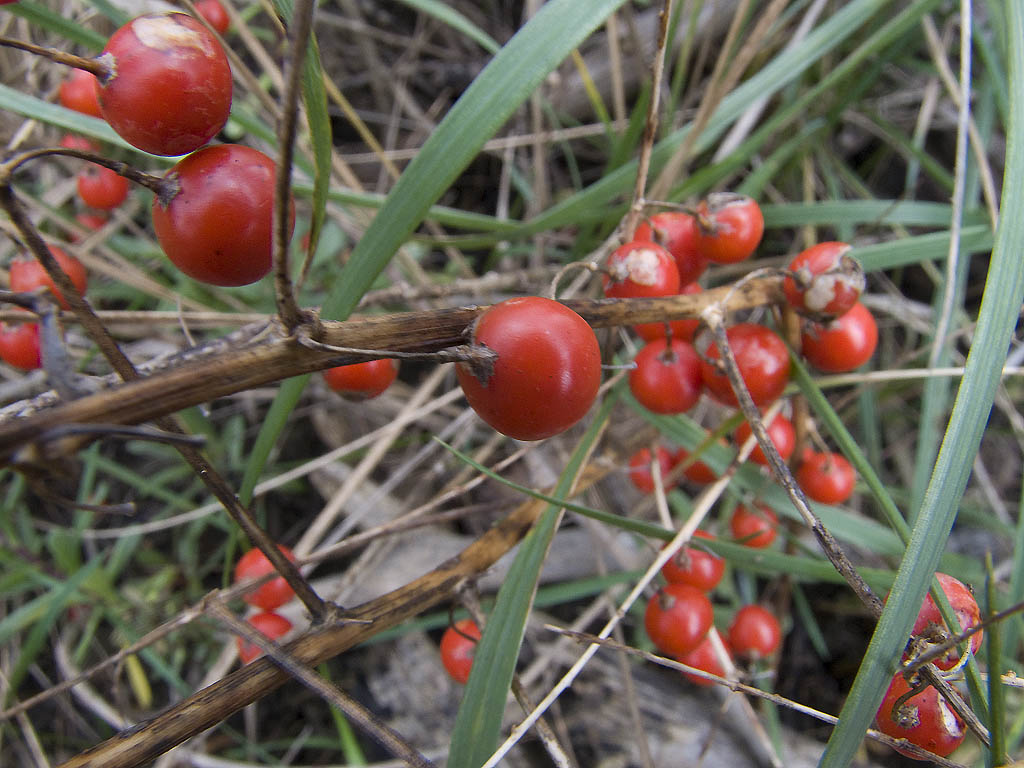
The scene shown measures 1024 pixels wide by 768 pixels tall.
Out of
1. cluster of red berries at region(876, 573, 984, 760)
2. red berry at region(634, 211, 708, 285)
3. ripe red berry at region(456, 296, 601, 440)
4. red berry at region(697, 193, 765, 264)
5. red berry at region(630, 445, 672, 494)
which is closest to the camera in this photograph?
ripe red berry at region(456, 296, 601, 440)

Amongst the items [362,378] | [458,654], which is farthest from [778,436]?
[362,378]

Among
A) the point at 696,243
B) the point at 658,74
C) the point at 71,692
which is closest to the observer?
the point at 658,74

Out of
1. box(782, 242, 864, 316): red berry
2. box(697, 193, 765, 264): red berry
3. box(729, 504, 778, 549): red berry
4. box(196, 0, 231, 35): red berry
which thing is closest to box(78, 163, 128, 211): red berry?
box(196, 0, 231, 35): red berry

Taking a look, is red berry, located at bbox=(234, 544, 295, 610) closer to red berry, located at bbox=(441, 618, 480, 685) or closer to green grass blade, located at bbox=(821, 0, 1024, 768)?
red berry, located at bbox=(441, 618, 480, 685)

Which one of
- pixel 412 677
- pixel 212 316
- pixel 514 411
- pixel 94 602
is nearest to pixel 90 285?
pixel 212 316

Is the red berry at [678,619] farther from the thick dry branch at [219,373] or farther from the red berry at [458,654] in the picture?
the thick dry branch at [219,373]

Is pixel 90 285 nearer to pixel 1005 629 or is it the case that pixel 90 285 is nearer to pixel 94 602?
pixel 94 602

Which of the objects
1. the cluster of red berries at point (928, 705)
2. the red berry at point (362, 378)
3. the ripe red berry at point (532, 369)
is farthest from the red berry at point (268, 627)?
the cluster of red berries at point (928, 705)
